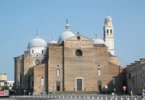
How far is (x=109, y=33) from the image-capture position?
5276 inches

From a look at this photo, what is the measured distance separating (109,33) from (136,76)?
152 ft

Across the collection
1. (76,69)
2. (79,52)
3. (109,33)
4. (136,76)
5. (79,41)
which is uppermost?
(109,33)

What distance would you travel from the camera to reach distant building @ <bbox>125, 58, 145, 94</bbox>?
83.2m

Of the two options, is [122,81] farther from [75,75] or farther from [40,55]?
[40,55]

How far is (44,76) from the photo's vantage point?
96.3 metres

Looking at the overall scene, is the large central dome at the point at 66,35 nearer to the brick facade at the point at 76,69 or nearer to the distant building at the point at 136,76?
the brick facade at the point at 76,69

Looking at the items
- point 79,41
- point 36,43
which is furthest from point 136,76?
point 36,43

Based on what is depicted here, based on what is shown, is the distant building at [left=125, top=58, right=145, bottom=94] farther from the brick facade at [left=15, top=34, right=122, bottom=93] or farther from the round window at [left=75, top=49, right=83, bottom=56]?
the round window at [left=75, top=49, right=83, bottom=56]

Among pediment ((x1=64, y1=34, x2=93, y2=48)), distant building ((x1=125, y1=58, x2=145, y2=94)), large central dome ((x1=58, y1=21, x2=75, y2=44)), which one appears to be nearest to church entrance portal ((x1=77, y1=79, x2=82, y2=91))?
pediment ((x1=64, y1=34, x2=93, y2=48))

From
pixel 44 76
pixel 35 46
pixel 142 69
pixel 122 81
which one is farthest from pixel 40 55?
pixel 142 69

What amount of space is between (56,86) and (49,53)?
7.96 m

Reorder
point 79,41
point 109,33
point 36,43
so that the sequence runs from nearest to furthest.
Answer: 1. point 79,41
2. point 36,43
3. point 109,33

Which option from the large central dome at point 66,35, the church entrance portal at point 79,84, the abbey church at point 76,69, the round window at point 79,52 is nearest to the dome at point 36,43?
the large central dome at point 66,35

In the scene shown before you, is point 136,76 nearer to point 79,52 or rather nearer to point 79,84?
point 79,84
